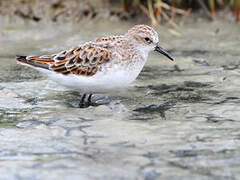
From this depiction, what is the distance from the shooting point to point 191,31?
429 inches

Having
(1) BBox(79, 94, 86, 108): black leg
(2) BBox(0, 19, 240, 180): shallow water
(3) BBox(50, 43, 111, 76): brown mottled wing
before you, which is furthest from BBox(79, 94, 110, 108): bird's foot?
(3) BBox(50, 43, 111, 76): brown mottled wing

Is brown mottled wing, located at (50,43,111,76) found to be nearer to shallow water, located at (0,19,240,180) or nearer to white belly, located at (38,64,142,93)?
white belly, located at (38,64,142,93)

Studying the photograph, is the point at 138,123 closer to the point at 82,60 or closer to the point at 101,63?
the point at 101,63

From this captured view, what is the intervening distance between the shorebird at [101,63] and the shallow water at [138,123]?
0.36 m

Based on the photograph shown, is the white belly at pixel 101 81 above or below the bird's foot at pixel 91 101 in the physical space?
above

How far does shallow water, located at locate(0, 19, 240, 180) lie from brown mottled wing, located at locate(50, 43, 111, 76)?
52 cm

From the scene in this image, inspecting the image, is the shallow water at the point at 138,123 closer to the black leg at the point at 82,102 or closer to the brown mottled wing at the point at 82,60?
the black leg at the point at 82,102

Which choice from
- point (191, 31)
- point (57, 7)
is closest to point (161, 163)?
point (191, 31)

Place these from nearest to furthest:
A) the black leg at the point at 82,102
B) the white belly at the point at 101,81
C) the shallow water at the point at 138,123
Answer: the shallow water at the point at 138,123 → the white belly at the point at 101,81 → the black leg at the point at 82,102

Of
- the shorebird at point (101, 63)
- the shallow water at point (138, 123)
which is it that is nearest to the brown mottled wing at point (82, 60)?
the shorebird at point (101, 63)

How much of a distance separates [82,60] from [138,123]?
4.90 ft

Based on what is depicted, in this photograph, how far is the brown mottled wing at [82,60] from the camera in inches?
262

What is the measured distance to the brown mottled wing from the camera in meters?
6.65

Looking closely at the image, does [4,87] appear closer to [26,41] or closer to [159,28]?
[26,41]
